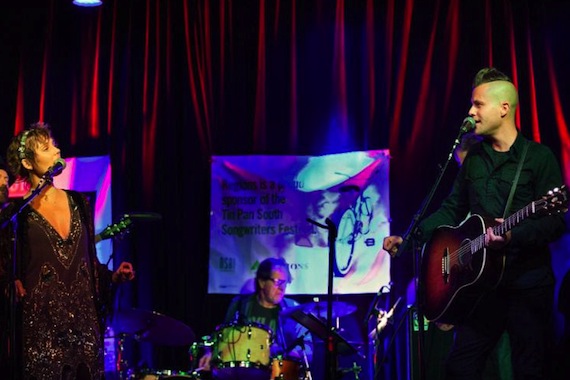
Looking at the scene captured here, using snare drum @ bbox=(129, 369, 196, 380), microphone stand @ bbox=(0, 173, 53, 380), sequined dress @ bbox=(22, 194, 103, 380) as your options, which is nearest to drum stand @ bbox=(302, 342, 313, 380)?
snare drum @ bbox=(129, 369, 196, 380)

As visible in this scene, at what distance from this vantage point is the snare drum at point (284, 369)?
21.6ft

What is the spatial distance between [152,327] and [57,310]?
221 centimetres

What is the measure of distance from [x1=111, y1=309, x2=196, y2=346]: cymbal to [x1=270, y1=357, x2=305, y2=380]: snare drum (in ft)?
2.26

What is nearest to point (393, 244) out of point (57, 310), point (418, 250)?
point (418, 250)

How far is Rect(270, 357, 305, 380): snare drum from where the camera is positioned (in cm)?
660

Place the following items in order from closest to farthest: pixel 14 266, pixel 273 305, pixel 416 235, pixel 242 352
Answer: pixel 14 266, pixel 416 235, pixel 242 352, pixel 273 305

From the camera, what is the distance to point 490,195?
4461 mm

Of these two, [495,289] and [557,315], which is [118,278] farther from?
[557,315]

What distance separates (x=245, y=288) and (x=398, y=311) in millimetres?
1590

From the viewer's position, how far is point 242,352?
263 inches

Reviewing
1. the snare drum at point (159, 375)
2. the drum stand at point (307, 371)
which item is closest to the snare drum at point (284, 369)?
the drum stand at point (307, 371)

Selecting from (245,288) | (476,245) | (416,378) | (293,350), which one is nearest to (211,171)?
(245,288)

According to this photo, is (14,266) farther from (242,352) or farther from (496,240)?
(242,352)

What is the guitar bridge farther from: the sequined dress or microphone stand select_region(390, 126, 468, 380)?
the sequined dress
